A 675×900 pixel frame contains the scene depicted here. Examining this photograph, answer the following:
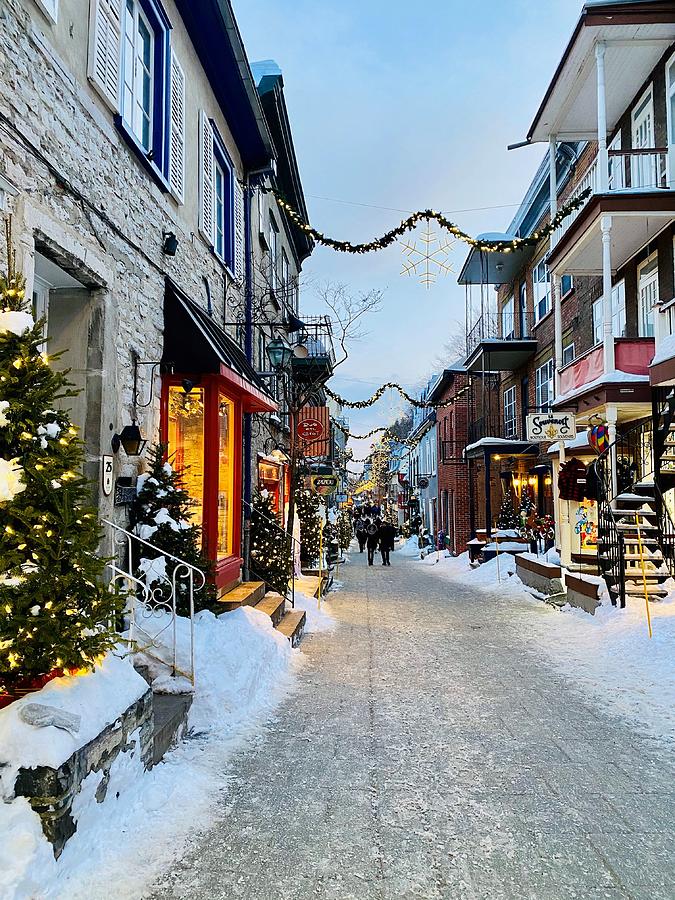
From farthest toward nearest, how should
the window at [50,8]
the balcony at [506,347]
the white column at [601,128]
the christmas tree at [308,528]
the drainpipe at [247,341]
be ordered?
the balcony at [506,347], the christmas tree at [308,528], the white column at [601,128], the drainpipe at [247,341], the window at [50,8]

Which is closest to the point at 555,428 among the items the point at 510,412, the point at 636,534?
the point at 636,534

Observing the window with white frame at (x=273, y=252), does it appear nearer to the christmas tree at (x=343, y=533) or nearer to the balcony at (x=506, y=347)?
the balcony at (x=506, y=347)

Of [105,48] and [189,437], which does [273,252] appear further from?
[105,48]

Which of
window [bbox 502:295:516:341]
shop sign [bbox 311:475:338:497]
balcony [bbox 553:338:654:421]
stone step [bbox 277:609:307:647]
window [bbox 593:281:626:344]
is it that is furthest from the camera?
window [bbox 502:295:516:341]

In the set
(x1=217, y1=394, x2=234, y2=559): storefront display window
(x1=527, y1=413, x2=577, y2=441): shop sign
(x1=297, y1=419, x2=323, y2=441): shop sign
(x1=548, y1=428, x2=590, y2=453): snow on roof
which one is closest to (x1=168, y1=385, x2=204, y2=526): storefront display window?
(x1=217, y1=394, x2=234, y2=559): storefront display window

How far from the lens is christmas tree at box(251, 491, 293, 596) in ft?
33.8

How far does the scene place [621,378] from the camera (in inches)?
473

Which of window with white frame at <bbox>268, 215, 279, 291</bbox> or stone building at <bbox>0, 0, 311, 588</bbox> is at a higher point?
window with white frame at <bbox>268, 215, 279, 291</bbox>

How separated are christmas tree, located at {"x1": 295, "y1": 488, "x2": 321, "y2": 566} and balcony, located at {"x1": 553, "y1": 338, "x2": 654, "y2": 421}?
7.28 m

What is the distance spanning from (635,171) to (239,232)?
8.52 metres

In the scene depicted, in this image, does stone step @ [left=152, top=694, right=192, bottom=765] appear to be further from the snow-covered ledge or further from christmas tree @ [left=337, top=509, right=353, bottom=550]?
christmas tree @ [left=337, top=509, right=353, bottom=550]

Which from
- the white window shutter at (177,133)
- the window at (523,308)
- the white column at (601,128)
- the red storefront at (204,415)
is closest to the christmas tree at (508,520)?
the window at (523,308)

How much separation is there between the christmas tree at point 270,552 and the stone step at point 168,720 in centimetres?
521

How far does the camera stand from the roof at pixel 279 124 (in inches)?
501
